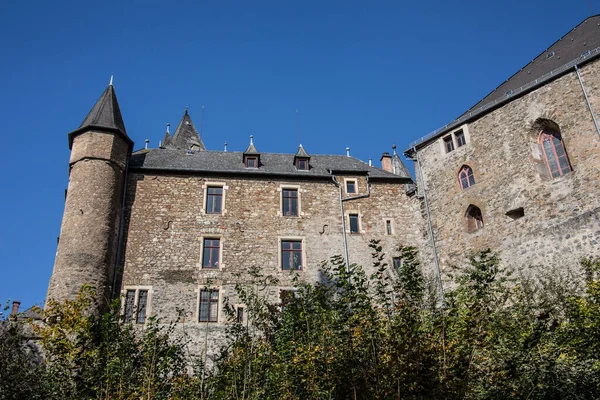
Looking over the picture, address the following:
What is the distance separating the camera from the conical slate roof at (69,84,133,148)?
18.8 meters

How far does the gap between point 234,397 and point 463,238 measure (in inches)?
459

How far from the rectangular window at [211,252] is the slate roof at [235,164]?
2779 millimetres

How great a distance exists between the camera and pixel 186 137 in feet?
115

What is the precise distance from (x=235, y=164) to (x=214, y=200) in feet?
6.71

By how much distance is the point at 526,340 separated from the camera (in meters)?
9.76

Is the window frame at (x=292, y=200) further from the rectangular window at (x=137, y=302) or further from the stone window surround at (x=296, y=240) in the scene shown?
the rectangular window at (x=137, y=302)

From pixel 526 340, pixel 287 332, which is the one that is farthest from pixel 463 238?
pixel 287 332

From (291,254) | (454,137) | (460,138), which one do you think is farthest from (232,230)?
(460,138)

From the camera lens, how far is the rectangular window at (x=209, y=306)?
17.1 metres

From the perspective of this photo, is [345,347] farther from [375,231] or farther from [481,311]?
[375,231]

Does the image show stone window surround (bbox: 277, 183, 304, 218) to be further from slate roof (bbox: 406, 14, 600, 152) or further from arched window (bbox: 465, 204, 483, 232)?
arched window (bbox: 465, 204, 483, 232)

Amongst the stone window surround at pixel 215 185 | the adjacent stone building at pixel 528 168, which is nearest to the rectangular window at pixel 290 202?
the stone window surround at pixel 215 185

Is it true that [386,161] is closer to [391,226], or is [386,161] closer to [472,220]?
[391,226]

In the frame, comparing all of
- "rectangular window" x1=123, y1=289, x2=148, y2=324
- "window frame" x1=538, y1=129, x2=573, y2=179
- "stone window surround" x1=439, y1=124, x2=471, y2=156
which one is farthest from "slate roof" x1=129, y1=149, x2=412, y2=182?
"window frame" x1=538, y1=129, x2=573, y2=179
